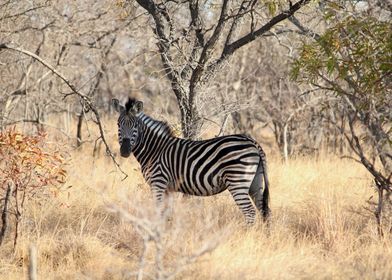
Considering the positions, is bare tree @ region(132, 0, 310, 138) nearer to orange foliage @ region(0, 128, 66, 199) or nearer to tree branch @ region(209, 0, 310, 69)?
tree branch @ region(209, 0, 310, 69)

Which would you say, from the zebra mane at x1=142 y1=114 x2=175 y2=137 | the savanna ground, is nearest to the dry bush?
the savanna ground

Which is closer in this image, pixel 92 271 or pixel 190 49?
pixel 92 271

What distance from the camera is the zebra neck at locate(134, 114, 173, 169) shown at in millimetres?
9234

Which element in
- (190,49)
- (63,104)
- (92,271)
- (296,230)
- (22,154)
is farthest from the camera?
(63,104)

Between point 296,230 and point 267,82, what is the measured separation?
31.7 feet

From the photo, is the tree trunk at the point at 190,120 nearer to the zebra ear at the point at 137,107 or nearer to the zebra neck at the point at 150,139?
the zebra neck at the point at 150,139

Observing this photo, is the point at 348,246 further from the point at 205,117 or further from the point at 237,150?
the point at 205,117

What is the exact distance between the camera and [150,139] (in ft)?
30.6

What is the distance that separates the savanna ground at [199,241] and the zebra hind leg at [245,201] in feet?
0.45

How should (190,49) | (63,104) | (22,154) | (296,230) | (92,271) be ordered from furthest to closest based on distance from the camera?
(63,104) < (190,49) < (296,230) < (22,154) < (92,271)

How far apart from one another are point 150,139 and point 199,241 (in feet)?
8.88

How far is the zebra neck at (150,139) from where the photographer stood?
9234 millimetres

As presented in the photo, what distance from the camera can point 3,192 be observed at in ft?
28.3

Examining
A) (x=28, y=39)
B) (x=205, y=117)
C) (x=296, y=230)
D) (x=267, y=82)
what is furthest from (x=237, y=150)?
(x=267, y=82)
